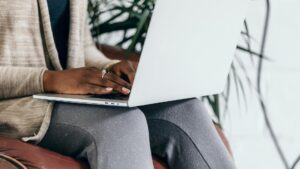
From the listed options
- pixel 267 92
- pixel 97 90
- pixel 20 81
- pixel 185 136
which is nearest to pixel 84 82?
pixel 97 90

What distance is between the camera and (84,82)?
0.87m

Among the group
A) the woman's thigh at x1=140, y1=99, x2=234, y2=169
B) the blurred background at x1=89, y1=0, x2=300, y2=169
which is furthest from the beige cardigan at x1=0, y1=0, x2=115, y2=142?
the blurred background at x1=89, y1=0, x2=300, y2=169

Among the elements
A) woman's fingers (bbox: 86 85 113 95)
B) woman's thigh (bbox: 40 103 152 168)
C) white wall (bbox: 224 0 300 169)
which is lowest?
white wall (bbox: 224 0 300 169)

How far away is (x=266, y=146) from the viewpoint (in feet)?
6.36

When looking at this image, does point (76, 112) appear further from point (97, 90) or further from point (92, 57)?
point (92, 57)

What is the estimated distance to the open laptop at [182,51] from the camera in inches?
30.3

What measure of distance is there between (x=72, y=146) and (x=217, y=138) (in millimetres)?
282

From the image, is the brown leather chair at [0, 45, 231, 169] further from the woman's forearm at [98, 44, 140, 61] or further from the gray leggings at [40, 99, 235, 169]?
the woman's forearm at [98, 44, 140, 61]

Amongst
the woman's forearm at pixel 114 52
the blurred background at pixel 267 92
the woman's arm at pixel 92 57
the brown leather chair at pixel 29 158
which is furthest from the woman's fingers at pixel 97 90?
the blurred background at pixel 267 92

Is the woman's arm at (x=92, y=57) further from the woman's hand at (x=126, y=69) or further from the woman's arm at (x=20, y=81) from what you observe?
the woman's arm at (x=20, y=81)

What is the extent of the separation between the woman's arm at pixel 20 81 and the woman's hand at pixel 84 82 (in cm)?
2

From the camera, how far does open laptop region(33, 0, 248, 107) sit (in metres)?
0.77

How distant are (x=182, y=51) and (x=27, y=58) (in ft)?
1.15

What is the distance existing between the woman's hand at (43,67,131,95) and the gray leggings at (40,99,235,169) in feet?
0.11
